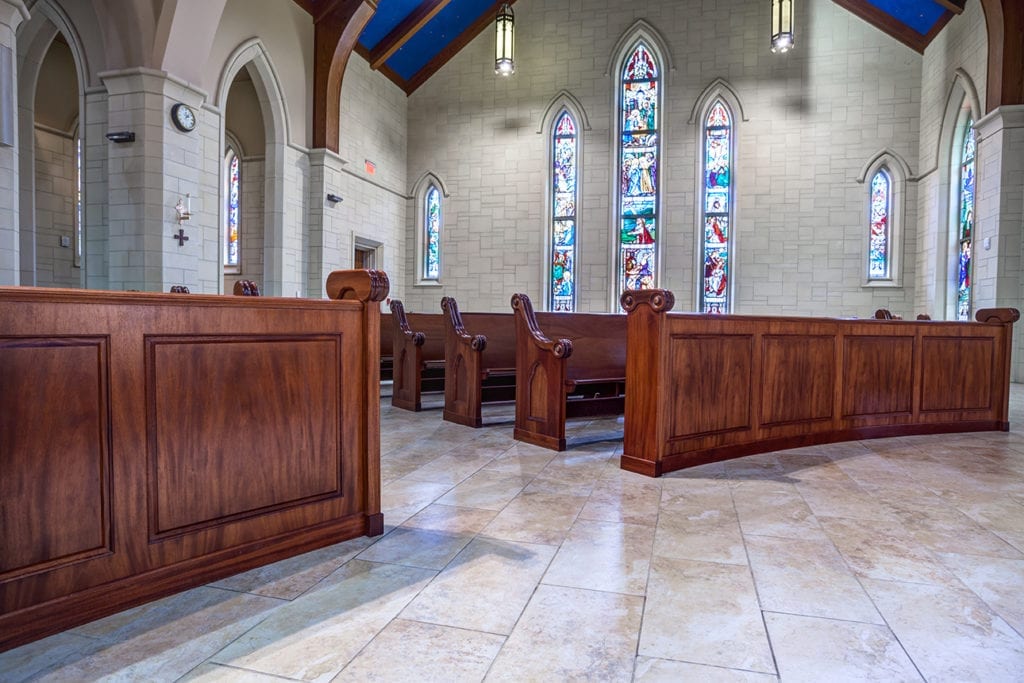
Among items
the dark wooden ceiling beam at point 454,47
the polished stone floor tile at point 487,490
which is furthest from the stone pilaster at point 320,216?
the polished stone floor tile at point 487,490

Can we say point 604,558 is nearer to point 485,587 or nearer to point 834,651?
point 485,587

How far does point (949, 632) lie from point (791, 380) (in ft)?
7.60

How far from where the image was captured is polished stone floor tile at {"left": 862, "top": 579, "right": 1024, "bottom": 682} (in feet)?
4.60

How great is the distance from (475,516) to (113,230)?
5665 millimetres

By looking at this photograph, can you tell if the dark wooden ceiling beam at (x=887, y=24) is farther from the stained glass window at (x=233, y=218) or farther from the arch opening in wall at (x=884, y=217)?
the stained glass window at (x=233, y=218)

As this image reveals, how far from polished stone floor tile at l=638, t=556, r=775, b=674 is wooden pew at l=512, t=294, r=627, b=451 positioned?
1.92 m


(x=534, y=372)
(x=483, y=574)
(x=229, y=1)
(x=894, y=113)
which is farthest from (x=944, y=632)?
(x=894, y=113)

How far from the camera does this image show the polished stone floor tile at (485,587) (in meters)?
1.62

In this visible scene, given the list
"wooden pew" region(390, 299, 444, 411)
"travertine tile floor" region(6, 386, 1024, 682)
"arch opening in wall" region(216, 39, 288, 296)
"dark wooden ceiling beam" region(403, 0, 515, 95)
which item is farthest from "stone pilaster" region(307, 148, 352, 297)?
"travertine tile floor" region(6, 386, 1024, 682)

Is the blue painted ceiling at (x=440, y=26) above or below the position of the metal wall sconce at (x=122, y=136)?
above

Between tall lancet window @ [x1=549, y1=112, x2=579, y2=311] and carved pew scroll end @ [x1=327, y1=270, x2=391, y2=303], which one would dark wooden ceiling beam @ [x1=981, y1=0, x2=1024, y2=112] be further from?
carved pew scroll end @ [x1=327, y1=270, x2=391, y2=303]

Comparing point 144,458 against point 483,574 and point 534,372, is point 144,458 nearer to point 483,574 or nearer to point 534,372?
point 483,574

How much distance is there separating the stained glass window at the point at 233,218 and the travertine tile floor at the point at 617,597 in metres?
8.69

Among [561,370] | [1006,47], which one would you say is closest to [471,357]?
[561,370]
